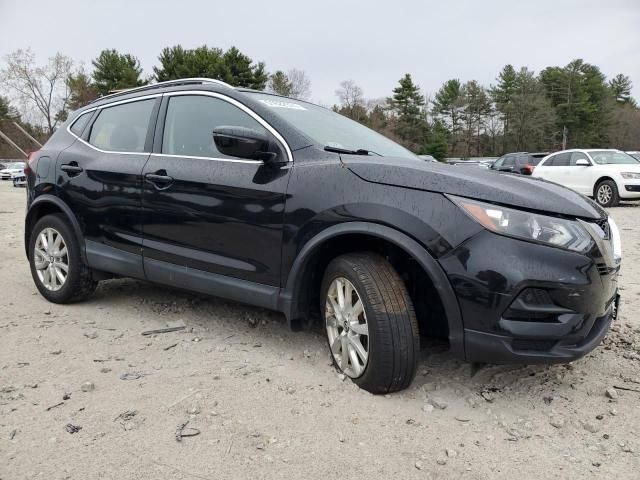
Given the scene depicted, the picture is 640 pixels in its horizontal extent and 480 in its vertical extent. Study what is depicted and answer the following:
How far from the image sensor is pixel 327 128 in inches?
135

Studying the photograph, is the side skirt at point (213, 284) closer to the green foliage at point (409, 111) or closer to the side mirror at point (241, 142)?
the side mirror at point (241, 142)

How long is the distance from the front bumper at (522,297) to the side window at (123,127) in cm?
248

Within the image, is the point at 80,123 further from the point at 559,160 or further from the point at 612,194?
the point at 559,160

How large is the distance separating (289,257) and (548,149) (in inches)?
2765

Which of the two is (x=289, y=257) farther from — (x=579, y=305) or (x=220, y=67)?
(x=220, y=67)

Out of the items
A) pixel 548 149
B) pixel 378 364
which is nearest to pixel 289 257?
pixel 378 364

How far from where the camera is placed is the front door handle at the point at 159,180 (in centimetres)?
341

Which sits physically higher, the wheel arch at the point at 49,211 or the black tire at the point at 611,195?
the wheel arch at the point at 49,211

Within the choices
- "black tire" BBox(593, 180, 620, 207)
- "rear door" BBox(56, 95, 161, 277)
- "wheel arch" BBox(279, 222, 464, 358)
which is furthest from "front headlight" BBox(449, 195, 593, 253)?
"black tire" BBox(593, 180, 620, 207)

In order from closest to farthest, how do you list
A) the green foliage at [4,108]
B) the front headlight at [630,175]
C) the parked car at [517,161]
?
the front headlight at [630,175] → the parked car at [517,161] → the green foliage at [4,108]

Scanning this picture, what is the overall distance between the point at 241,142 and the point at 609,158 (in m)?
13.1

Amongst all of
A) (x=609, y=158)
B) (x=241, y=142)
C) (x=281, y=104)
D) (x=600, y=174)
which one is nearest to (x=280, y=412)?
(x=241, y=142)

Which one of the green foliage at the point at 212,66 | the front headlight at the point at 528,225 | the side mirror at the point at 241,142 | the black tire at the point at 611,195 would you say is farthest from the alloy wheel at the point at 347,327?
the green foliage at the point at 212,66

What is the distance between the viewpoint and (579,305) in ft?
7.69
